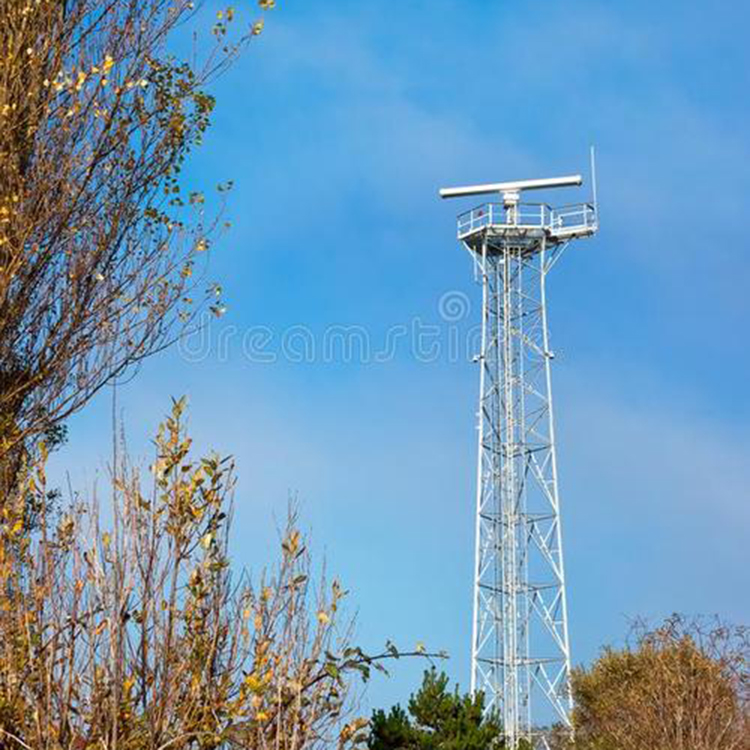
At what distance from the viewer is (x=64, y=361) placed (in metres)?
8.96

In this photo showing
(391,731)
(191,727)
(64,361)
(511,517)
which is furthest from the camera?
(511,517)

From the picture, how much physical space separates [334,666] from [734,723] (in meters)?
10.7

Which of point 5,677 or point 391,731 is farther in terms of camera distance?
point 391,731

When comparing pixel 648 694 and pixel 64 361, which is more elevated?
pixel 64 361

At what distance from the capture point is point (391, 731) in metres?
13.1

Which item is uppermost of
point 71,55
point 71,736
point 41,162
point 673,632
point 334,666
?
point 71,55

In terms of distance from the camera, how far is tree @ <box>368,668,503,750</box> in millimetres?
13180

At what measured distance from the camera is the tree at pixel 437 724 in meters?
13.2

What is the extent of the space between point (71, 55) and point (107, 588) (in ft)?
17.9

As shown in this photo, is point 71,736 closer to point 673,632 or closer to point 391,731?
point 391,731

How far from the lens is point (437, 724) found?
13812mm

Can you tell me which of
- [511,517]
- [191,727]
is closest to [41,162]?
[191,727]

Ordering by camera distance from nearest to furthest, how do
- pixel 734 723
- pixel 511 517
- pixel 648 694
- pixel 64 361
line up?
pixel 64 361, pixel 734 723, pixel 648 694, pixel 511 517

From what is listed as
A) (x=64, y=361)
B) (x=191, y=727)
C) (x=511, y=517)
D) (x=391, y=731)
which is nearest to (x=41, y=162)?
(x=64, y=361)
